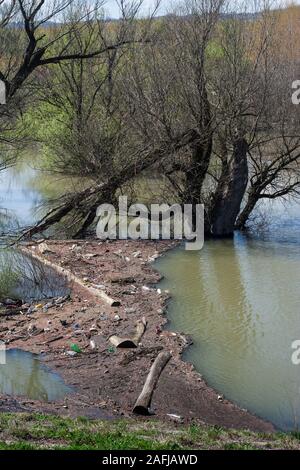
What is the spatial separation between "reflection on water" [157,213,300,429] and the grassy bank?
1.66 meters

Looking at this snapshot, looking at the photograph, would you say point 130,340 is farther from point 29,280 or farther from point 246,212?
point 246,212

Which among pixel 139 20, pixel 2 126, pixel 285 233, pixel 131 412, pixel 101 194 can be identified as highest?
pixel 139 20

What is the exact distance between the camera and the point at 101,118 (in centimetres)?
2461

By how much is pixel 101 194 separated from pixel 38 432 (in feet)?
46.6

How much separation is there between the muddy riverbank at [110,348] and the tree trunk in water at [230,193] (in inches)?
172

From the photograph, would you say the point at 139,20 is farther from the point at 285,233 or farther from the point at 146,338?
the point at 146,338

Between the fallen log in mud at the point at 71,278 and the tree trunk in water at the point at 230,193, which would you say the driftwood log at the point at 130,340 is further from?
the tree trunk in water at the point at 230,193

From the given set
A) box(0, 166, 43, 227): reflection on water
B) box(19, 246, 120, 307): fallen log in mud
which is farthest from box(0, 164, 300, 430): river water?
box(0, 166, 43, 227): reflection on water

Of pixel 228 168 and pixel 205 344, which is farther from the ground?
pixel 228 168

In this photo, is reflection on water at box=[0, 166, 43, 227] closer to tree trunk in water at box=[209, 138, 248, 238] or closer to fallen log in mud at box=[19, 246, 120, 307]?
fallen log in mud at box=[19, 246, 120, 307]

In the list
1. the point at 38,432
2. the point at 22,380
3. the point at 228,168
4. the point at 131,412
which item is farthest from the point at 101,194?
the point at 38,432

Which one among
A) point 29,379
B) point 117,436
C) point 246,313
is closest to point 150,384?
point 29,379

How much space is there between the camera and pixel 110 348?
11539 mm

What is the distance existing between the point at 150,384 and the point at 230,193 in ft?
38.9
